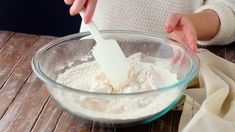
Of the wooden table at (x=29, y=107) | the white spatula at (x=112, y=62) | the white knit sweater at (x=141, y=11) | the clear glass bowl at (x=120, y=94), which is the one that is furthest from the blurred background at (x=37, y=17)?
the white spatula at (x=112, y=62)

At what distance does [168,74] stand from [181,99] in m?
0.06

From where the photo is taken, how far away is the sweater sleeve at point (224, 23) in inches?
40.4

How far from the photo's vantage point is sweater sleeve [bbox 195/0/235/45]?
1.03m

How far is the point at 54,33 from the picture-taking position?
1.66 metres

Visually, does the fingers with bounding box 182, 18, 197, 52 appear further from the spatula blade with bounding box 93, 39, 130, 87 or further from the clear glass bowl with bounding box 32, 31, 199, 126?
the spatula blade with bounding box 93, 39, 130, 87

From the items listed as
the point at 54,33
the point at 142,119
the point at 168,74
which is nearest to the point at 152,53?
the point at 168,74

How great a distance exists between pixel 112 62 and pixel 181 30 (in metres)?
0.21

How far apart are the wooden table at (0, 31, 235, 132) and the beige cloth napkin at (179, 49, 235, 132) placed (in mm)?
36

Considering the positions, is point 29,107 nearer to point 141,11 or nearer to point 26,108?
point 26,108

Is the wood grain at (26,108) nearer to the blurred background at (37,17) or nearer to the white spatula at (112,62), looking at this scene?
the white spatula at (112,62)

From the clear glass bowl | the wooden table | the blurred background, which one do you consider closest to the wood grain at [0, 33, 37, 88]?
the wooden table

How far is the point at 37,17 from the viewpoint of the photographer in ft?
5.34

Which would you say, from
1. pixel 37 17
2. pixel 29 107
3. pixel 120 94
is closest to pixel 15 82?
pixel 29 107

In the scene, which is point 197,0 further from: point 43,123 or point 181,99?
point 43,123
